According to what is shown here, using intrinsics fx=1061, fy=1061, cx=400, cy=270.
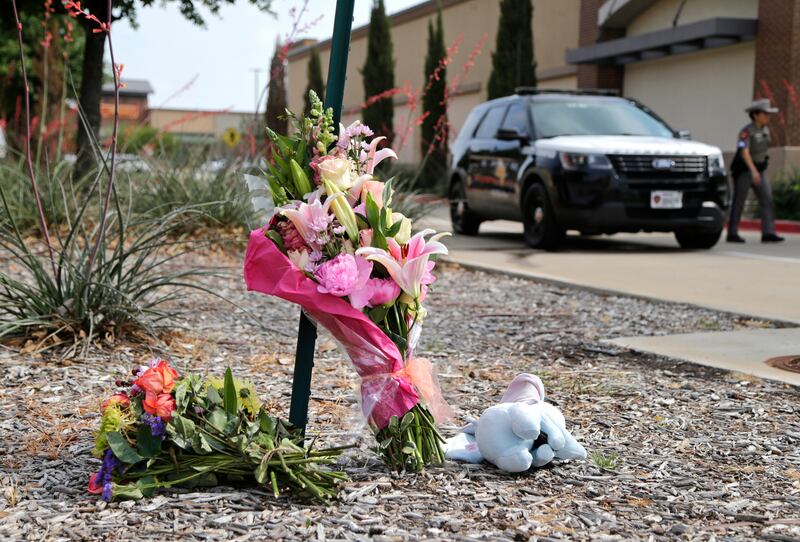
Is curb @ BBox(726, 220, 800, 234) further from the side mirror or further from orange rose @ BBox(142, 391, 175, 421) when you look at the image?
orange rose @ BBox(142, 391, 175, 421)

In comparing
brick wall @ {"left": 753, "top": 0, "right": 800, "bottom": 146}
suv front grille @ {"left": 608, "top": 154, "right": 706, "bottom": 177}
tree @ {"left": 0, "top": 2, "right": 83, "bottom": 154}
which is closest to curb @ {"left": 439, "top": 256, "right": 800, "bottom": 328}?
suv front grille @ {"left": 608, "top": 154, "right": 706, "bottom": 177}

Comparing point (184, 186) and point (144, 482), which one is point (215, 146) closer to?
point (184, 186)

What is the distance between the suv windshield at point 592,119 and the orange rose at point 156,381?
9142 mm

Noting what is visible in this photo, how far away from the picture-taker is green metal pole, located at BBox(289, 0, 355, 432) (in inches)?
117

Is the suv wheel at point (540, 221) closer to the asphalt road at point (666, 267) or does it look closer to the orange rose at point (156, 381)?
the asphalt road at point (666, 267)

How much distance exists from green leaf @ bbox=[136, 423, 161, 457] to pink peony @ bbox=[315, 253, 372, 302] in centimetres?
62

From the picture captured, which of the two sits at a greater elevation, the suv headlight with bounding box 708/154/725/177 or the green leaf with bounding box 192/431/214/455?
the suv headlight with bounding box 708/154/725/177

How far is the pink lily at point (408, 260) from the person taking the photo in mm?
2949

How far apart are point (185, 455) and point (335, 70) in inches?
46.0

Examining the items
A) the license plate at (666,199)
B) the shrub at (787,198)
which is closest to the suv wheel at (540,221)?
the license plate at (666,199)

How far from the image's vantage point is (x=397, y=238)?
3049 mm

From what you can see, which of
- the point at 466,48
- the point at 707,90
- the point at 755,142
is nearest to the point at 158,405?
the point at 755,142

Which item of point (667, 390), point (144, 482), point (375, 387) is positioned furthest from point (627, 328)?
point (144, 482)

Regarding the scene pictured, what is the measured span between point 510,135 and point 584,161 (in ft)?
3.92
